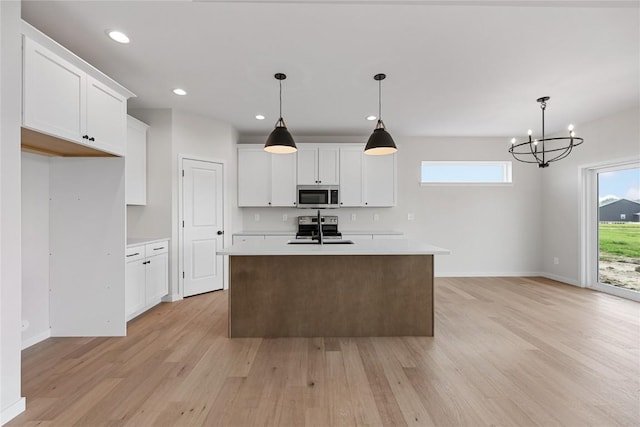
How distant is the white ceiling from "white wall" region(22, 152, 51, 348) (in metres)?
1.14

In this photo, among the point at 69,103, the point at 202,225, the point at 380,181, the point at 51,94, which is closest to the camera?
the point at 51,94

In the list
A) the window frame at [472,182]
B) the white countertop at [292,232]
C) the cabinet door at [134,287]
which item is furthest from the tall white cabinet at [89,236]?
the window frame at [472,182]

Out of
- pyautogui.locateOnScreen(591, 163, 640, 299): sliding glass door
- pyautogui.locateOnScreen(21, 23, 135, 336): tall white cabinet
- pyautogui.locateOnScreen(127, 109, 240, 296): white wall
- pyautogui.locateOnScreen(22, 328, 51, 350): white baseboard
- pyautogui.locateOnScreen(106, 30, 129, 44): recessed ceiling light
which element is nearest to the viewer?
pyautogui.locateOnScreen(106, 30, 129, 44): recessed ceiling light

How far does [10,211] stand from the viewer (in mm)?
1748

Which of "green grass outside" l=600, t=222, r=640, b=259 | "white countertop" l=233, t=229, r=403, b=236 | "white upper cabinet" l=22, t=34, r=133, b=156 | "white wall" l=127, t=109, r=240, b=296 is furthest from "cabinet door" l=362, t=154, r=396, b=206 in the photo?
"white upper cabinet" l=22, t=34, r=133, b=156

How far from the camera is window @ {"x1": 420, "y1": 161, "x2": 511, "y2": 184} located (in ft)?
18.4

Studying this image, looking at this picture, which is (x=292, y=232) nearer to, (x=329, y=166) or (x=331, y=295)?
(x=329, y=166)

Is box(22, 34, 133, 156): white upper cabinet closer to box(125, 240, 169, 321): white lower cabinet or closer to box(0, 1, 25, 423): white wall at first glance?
box(0, 1, 25, 423): white wall

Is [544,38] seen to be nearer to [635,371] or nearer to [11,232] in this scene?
[635,371]

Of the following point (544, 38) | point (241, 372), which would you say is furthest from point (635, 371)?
point (241, 372)

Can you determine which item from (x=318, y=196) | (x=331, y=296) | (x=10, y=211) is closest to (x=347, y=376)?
(x=331, y=296)

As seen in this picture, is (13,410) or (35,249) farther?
(35,249)

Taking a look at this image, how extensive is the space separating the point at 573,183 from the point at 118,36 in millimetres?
6311

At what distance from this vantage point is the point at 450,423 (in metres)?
1.70
